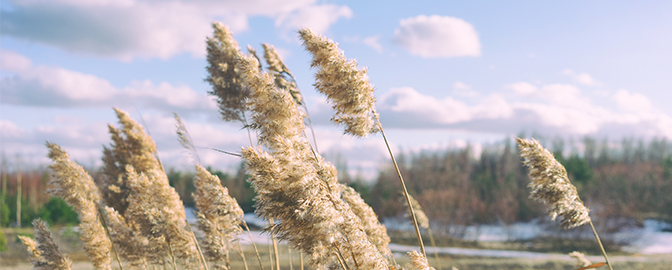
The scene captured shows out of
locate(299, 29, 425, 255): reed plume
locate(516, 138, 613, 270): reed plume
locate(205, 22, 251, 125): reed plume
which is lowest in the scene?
locate(516, 138, 613, 270): reed plume

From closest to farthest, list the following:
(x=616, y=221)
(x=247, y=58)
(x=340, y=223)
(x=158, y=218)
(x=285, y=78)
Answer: (x=340, y=223) < (x=247, y=58) < (x=158, y=218) < (x=285, y=78) < (x=616, y=221)

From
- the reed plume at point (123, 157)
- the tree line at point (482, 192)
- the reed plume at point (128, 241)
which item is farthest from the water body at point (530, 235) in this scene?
the reed plume at point (128, 241)

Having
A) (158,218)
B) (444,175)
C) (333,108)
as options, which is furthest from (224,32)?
(444,175)

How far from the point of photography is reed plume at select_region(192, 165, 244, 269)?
2.84 meters

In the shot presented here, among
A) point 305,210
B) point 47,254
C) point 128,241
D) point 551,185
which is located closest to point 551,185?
point 551,185

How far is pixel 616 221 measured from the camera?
48.4 feet

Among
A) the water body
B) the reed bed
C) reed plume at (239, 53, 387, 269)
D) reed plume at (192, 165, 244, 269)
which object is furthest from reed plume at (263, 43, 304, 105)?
the water body

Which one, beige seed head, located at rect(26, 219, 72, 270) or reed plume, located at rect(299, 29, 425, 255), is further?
beige seed head, located at rect(26, 219, 72, 270)

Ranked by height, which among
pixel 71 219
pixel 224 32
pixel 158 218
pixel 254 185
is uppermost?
pixel 224 32

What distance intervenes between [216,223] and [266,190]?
172 cm

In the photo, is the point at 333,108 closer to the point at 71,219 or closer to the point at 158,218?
the point at 158,218

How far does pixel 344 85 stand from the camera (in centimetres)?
216

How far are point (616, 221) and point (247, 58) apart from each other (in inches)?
638

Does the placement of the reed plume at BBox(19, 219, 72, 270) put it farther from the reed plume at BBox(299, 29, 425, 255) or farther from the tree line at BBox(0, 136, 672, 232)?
the tree line at BBox(0, 136, 672, 232)
